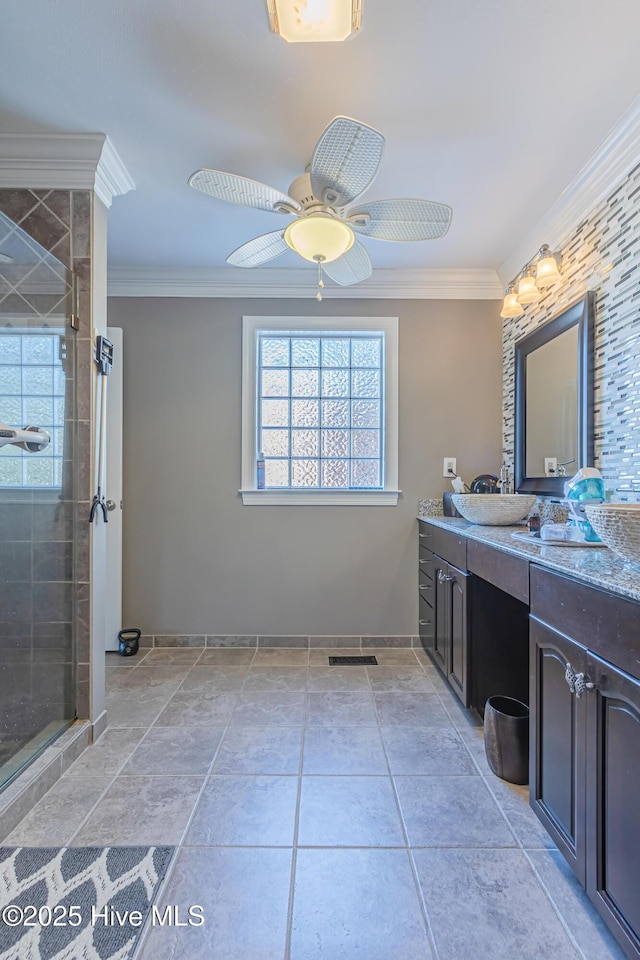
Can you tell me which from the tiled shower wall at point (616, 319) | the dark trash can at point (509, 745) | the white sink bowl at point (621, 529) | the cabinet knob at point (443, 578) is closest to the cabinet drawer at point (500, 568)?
the cabinet knob at point (443, 578)

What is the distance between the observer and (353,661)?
107 inches

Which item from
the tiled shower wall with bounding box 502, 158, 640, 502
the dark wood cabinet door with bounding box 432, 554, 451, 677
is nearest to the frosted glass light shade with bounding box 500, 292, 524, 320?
the tiled shower wall with bounding box 502, 158, 640, 502

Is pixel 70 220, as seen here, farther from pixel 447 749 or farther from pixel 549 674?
pixel 447 749

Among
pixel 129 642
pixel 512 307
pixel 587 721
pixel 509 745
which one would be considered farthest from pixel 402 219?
pixel 129 642

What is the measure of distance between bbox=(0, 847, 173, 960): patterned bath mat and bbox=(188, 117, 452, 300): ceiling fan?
6.71 ft

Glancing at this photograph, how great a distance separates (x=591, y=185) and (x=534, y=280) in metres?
0.44

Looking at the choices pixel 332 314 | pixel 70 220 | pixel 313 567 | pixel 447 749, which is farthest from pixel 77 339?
pixel 447 749

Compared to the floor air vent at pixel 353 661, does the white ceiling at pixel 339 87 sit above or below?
above

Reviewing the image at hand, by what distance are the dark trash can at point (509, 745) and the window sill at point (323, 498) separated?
58.9 inches

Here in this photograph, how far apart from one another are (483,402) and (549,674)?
2047 mm

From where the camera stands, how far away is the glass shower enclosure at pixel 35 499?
64.1 inches

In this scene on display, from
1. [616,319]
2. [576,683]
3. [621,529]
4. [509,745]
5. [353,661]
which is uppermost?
[616,319]

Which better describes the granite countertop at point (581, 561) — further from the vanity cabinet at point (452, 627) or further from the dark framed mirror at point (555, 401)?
the dark framed mirror at point (555, 401)

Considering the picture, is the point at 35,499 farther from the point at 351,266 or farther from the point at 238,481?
the point at 351,266
